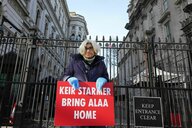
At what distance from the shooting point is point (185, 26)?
13547 millimetres

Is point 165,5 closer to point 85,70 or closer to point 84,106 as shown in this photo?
point 85,70

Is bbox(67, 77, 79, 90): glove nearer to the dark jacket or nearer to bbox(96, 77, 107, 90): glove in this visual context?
the dark jacket

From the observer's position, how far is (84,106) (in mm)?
3781

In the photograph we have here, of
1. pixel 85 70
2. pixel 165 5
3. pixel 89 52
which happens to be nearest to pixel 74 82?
pixel 85 70

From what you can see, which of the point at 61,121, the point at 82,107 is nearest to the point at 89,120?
the point at 82,107

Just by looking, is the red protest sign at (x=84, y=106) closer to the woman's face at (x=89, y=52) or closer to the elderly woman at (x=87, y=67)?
the elderly woman at (x=87, y=67)

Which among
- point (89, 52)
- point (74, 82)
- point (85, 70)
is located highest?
point (89, 52)

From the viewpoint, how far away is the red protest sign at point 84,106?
11.9 ft

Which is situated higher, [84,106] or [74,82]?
[74,82]

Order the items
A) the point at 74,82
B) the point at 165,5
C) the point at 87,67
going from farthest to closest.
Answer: the point at 165,5 < the point at 87,67 < the point at 74,82

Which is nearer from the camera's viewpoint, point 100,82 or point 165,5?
point 100,82

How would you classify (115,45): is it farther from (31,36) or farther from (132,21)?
(132,21)

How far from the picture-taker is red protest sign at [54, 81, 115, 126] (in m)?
3.64

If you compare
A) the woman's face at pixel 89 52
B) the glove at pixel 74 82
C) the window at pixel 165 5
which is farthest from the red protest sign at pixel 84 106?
the window at pixel 165 5
